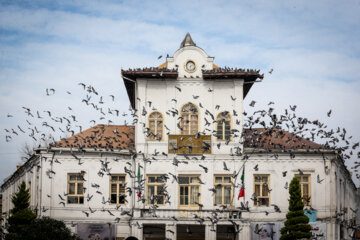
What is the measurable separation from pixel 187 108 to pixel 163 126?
187cm

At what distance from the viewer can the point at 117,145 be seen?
116ft

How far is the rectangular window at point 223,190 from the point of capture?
34.0m

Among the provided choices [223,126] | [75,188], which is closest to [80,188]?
[75,188]

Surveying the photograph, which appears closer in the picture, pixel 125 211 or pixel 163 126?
pixel 125 211

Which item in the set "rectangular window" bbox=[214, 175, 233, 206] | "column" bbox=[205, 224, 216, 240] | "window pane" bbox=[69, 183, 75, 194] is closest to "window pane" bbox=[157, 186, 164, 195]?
"rectangular window" bbox=[214, 175, 233, 206]

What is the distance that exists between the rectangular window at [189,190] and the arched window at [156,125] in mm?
2927

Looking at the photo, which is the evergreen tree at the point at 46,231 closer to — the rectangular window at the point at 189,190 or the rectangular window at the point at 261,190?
the rectangular window at the point at 189,190

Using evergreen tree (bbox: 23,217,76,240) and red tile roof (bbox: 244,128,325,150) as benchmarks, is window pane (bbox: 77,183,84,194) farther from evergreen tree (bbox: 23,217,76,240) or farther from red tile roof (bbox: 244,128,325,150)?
red tile roof (bbox: 244,128,325,150)

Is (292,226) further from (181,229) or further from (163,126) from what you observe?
(163,126)

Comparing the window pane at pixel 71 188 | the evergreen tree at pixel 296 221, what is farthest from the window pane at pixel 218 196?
the window pane at pixel 71 188

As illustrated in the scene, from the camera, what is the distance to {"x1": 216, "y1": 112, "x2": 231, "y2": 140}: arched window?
1357 inches

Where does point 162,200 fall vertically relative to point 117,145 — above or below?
below

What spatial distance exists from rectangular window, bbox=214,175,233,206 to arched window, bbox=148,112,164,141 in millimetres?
4357

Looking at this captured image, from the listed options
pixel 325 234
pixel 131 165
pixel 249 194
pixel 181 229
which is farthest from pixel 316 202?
pixel 131 165
